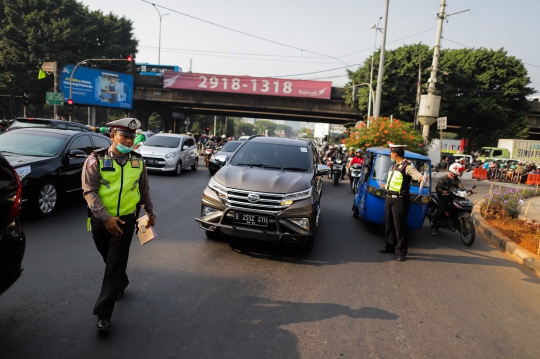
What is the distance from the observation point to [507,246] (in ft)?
23.6

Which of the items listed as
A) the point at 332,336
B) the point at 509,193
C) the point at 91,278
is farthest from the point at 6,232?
the point at 509,193

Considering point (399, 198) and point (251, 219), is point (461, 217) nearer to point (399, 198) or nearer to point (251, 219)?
point (399, 198)

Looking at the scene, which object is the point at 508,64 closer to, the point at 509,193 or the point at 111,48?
the point at 509,193

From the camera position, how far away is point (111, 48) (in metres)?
46.7

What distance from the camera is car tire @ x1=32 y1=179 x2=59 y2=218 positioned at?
6.61 metres

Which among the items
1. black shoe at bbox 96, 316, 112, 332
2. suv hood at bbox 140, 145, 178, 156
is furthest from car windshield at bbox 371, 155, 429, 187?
suv hood at bbox 140, 145, 178, 156

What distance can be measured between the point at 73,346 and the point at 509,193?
10518 mm

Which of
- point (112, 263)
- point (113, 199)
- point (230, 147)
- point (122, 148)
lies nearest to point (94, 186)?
point (113, 199)

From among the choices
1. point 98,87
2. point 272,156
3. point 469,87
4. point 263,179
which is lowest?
point 263,179

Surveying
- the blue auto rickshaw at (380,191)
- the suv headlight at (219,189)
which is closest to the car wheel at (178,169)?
the blue auto rickshaw at (380,191)

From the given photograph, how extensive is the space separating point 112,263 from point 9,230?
813mm

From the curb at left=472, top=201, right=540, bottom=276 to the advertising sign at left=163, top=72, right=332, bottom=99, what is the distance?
28.6 m

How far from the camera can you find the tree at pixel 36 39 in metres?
38.8

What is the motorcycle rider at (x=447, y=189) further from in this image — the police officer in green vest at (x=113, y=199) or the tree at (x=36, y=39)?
the tree at (x=36, y=39)
